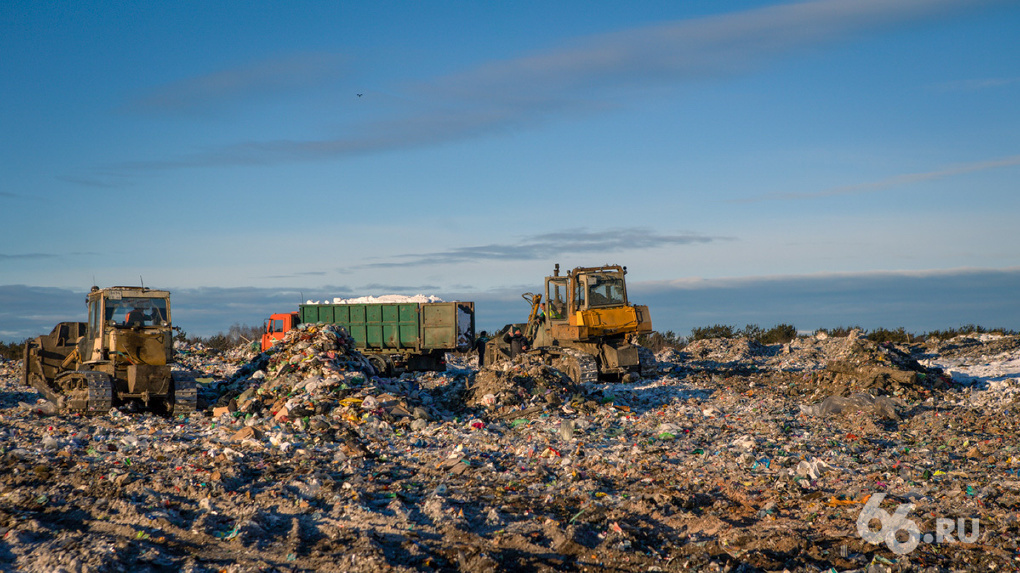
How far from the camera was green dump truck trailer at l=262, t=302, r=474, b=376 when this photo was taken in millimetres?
19562

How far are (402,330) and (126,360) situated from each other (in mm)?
8098

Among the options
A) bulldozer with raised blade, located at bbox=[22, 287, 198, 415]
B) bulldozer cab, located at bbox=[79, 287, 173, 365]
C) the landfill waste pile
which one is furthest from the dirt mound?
bulldozer cab, located at bbox=[79, 287, 173, 365]

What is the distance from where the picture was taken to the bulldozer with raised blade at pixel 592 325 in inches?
629

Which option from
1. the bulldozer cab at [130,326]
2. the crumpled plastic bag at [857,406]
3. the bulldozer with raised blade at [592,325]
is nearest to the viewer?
the crumpled plastic bag at [857,406]

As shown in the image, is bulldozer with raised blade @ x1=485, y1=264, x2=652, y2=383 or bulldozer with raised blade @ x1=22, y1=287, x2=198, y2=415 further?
bulldozer with raised blade @ x1=485, y1=264, x2=652, y2=383

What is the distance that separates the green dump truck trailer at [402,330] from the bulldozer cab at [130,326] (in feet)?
22.0

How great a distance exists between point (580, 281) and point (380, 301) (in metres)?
6.33

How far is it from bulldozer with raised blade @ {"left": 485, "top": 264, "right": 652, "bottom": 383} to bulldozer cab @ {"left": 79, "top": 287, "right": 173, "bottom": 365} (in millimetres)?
6635

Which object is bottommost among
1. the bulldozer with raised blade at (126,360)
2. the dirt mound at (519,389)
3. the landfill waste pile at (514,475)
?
the landfill waste pile at (514,475)

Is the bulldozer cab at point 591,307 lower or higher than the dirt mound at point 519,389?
higher

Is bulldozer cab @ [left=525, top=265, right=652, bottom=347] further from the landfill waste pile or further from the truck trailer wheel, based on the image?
the truck trailer wheel

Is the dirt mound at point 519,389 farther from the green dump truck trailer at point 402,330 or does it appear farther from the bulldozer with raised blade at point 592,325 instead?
the green dump truck trailer at point 402,330

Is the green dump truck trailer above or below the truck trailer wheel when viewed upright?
above

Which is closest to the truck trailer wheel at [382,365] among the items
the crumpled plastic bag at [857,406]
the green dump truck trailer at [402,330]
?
the green dump truck trailer at [402,330]
